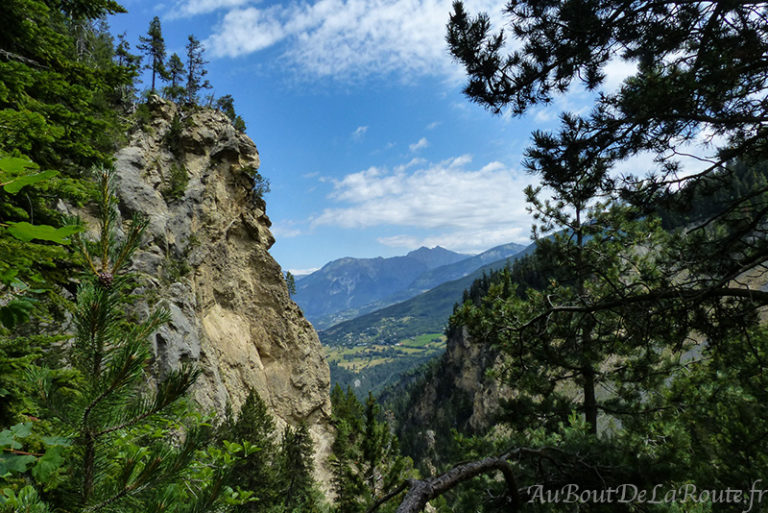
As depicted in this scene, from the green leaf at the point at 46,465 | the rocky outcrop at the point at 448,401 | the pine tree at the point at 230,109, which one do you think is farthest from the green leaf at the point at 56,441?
the rocky outcrop at the point at 448,401

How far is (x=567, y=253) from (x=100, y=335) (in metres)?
8.98

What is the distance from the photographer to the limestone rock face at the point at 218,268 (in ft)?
78.7

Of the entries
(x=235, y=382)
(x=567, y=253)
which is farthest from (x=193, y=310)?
(x=567, y=253)

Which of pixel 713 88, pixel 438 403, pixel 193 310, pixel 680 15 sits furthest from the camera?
pixel 438 403

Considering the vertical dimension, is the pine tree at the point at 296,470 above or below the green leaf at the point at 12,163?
below

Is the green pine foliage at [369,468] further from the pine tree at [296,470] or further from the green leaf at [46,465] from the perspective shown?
the green leaf at [46,465]

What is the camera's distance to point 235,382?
28.9 metres

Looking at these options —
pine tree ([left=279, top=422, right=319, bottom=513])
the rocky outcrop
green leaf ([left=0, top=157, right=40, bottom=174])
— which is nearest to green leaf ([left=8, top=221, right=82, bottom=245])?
green leaf ([left=0, top=157, right=40, bottom=174])

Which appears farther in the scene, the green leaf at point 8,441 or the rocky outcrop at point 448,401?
the rocky outcrop at point 448,401

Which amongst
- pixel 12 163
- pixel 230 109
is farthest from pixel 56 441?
pixel 230 109

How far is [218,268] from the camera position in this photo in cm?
3136

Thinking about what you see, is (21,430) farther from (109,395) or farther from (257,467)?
(257,467)

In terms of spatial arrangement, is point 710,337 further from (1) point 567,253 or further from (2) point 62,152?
(2) point 62,152

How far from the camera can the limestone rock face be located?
24.0m
